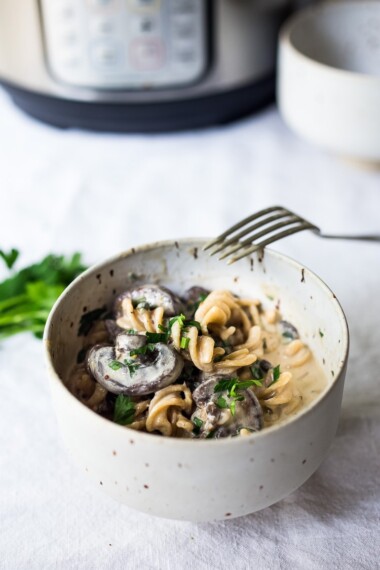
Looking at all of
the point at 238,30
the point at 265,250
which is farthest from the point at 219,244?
the point at 238,30

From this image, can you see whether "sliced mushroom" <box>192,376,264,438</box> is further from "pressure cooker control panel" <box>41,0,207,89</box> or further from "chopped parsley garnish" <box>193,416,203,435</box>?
"pressure cooker control panel" <box>41,0,207,89</box>

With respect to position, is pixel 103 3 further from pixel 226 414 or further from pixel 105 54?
pixel 226 414

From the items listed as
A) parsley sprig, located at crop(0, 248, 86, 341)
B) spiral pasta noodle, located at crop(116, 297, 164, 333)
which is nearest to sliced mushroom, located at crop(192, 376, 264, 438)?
spiral pasta noodle, located at crop(116, 297, 164, 333)

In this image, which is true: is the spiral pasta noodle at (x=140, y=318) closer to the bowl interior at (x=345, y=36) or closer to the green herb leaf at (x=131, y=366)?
the green herb leaf at (x=131, y=366)

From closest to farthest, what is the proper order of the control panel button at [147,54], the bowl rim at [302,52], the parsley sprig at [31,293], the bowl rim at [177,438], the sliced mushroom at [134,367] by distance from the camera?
the bowl rim at [177,438], the sliced mushroom at [134,367], the parsley sprig at [31,293], the bowl rim at [302,52], the control panel button at [147,54]

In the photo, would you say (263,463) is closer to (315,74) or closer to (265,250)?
(265,250)

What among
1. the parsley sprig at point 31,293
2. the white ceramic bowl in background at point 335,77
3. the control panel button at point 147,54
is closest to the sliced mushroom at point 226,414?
the parsley sprig at point 31,293
